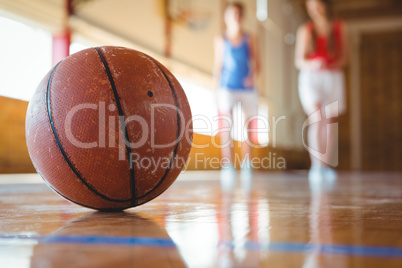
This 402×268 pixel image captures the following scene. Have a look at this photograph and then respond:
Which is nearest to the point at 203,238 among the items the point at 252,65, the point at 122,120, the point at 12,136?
the point at 122,120

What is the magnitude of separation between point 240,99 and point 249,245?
355 cm

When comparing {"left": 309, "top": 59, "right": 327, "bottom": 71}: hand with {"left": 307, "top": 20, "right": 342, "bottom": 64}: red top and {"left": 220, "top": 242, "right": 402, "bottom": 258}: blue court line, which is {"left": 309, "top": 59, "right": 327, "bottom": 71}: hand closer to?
{"left": 307, "top": 20, "right": 342, "bottom": 64}: red top

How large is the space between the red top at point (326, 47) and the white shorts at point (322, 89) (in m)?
0.12

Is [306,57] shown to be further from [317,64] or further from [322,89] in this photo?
[322,89]

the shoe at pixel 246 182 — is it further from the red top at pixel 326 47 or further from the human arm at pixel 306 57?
the red top at pixel 326 47

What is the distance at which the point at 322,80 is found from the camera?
13.7ft

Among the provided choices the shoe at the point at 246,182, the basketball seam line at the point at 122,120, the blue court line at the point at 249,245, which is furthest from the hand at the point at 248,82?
the blue court line at the point at 249,245

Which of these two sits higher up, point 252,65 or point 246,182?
point 252,65

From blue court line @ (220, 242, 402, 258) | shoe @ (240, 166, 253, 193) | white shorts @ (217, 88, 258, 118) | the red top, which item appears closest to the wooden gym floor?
blue court line @ (220, 242, 402, 258)

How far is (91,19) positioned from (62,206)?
4584mm

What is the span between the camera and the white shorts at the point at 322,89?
13.5ft

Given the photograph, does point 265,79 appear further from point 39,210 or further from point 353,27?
point 39,210

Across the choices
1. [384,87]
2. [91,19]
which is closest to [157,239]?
[91,19]

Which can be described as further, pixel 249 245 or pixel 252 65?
pixel 252 65
